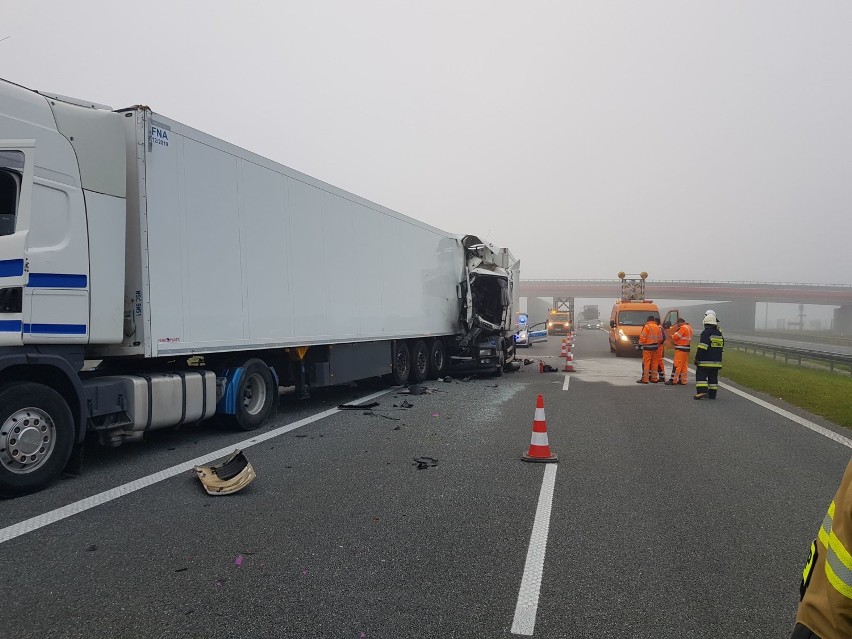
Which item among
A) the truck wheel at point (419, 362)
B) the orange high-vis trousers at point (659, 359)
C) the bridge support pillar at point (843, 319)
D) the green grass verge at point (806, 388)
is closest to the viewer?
the green grass verge at point (806, 388)

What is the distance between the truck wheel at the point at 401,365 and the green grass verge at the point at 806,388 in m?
7.86

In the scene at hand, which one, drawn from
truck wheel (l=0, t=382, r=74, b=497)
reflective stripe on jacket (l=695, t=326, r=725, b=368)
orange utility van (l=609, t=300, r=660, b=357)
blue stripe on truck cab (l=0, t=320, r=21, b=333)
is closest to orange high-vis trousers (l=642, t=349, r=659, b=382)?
reflective stripe on jacket (l=695, t=326, r=725, b=368)

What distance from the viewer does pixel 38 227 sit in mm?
5898

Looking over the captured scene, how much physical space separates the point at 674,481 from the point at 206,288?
5735mm

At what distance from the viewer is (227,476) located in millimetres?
6039

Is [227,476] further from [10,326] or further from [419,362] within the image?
[419,362]

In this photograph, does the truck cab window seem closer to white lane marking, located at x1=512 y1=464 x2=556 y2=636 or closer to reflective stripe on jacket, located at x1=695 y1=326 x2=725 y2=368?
white lane marking, located at x1=512 y1=464 x2=556 y2=636

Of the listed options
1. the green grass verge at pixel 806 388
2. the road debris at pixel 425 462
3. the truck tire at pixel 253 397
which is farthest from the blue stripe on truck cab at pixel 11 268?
the green grass verge at pixel 806 388

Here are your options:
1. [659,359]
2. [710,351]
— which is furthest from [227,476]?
[659,359]

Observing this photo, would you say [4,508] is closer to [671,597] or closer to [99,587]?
[99,587]

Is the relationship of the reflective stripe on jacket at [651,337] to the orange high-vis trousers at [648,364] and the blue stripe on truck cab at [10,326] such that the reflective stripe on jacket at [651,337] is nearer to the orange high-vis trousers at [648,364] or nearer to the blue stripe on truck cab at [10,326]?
the orange high-vis trousers at [648,364]

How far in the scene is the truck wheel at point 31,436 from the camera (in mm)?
5527

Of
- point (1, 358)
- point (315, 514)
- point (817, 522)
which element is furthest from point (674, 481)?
point (1, 358)

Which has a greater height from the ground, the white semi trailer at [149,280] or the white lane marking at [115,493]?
the white semi trailer at [149,280]
